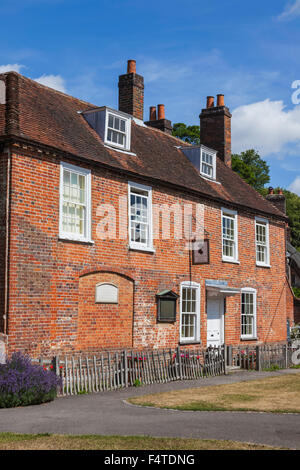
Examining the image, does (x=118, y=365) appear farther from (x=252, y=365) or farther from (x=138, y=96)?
(x=138, y=96)

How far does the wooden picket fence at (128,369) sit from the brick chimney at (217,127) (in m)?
10.5

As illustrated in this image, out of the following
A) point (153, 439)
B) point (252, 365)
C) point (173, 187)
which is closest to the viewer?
point (153, 439)

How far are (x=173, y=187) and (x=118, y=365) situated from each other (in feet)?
22.2

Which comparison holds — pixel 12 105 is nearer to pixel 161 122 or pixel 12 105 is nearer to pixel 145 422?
pixel 145 422

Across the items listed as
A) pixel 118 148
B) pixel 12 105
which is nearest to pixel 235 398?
pixel 118 148

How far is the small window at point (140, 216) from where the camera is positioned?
18.7m

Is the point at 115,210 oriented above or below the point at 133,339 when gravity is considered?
above

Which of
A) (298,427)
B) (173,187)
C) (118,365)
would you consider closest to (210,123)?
(173,187)

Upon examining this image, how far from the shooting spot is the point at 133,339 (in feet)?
60.1

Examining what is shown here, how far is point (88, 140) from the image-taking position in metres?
18.2

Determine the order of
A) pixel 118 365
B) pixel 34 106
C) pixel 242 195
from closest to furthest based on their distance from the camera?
1. pixel 118 365
2. pixel 34 106
3. pixel 242 195

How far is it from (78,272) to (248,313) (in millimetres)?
10372

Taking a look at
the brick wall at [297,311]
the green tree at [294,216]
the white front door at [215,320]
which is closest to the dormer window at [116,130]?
the white front door at [215,320]

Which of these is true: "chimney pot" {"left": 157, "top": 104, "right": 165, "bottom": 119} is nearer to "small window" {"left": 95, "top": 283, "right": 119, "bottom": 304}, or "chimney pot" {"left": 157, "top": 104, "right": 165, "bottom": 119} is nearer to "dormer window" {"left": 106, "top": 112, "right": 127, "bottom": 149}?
"dormer window" {"left": 106, "top": 112, "right": 127, "bottom": 149}
